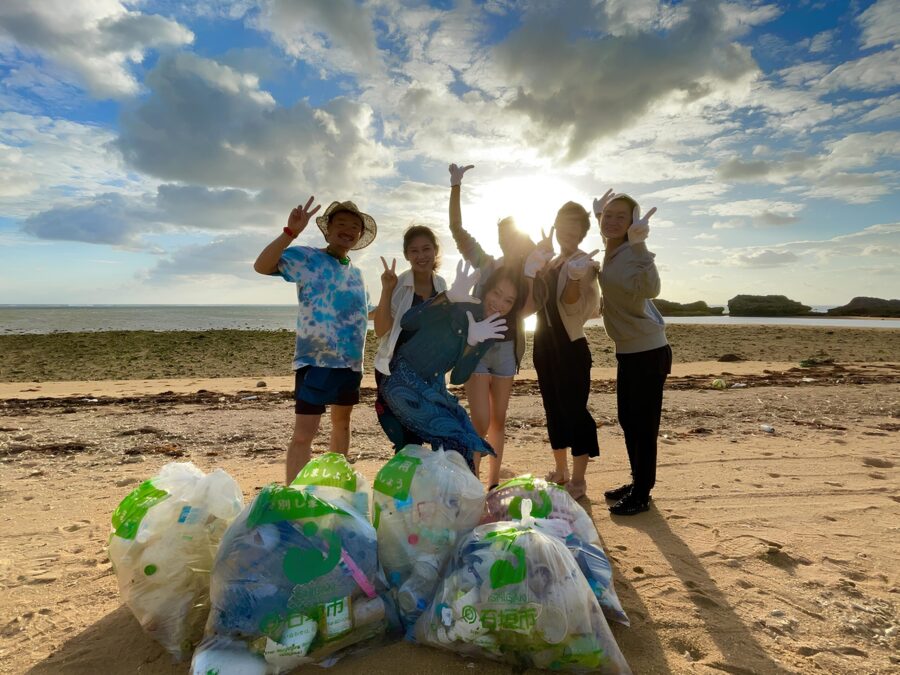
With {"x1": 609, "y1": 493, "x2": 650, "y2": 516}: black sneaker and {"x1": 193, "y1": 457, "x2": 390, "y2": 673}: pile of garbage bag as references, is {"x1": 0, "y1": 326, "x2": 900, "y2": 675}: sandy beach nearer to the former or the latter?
{"x1": 609, "y1": 493, "x2": 650, "y2": 516}: black sneaker

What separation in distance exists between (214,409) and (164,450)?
2062mm

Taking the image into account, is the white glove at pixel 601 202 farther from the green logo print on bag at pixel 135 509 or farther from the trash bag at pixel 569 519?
the green logo print on bag at pixel 135 509

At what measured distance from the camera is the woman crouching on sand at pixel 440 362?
2643mm

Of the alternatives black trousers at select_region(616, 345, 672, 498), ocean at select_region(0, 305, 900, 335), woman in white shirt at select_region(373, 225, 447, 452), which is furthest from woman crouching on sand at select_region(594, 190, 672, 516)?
ocean at select_region(0, 305, 900, 335)

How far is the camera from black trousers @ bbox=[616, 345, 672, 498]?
3355 millimetres

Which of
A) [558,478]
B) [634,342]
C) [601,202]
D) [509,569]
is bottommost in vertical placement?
[558,478]

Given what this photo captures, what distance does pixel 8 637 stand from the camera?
6.88 ft

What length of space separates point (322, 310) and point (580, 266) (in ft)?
5.22

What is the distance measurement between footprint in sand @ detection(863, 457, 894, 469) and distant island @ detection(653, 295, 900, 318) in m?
40.8

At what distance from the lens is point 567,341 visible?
11.6ft

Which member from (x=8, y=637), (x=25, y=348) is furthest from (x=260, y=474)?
(x=25, y=348)

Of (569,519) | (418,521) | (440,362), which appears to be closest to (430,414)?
(440,362)

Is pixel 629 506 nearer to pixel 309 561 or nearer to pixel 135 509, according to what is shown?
pixel 309 561

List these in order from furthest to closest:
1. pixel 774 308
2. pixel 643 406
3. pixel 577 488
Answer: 1. pixel 774 308
2. pixel 577 488
3. pixel 643 406
